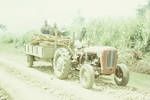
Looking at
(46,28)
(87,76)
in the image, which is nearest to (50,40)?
(46,28)

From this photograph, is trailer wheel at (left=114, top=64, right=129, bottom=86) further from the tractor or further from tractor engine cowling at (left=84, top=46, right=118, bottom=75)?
tractor engine cowling at (left=84, top=46, right=118, bottom=75)

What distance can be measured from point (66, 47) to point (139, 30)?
4.57 meters

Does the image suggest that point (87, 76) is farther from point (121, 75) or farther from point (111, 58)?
point (121, 75)

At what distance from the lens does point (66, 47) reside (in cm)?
1223

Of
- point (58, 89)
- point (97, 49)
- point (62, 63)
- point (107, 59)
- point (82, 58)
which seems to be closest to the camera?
point (58, 89)

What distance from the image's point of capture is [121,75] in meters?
10.5

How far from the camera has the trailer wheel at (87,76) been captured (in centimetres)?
965

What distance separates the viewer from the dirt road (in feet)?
28.8

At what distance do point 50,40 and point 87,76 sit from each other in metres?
3.42

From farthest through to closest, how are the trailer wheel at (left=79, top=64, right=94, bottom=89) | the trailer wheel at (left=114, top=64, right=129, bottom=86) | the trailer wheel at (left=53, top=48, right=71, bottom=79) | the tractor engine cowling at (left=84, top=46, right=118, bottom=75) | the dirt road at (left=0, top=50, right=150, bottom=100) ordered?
the trailer wheel at (left=53, top=48, right=71, bottom=79) < the trailer wheel at (left=114, top=64, right=129, bottom=86) < the tractor engine cowling at (left=84, top=46, right=118, bottom=75) < the trailer wheel at (left=79, top=64, right=94, bottom=89) < the dirt road at (left=0, top=50, right=150, bottom=100)

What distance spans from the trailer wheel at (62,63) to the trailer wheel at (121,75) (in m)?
1.51

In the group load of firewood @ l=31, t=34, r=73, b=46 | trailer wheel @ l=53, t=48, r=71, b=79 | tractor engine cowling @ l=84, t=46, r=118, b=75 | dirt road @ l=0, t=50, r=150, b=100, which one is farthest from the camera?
load of firewood @ l=31, t=34, r=73, b=46

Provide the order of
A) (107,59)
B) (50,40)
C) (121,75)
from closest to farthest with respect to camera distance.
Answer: (107,59) < (121,75) < (50,40)

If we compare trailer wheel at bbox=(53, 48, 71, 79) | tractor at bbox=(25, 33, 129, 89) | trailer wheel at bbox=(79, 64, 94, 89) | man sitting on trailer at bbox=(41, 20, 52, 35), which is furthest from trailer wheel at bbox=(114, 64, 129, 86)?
man sitting on trailer at bbox=(41, 20, 52, 35)
